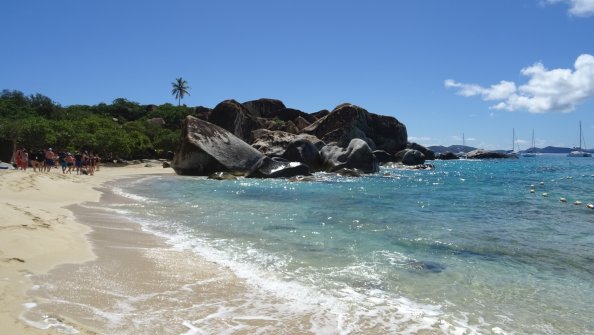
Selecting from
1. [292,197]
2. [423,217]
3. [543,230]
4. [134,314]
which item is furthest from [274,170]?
[134,314]

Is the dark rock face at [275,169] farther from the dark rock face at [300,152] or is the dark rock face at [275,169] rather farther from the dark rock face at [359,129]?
the dark rock face at [359,129]

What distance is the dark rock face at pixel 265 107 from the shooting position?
71.4m

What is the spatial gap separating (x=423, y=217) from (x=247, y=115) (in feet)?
127

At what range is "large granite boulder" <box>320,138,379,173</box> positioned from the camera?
34.1 meters

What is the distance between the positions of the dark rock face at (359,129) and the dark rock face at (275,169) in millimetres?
19444

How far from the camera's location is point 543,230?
11406mm

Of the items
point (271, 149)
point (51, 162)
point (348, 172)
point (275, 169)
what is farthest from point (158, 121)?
point (348, 172)

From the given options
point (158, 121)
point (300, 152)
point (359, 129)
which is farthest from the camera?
point (158, 121)

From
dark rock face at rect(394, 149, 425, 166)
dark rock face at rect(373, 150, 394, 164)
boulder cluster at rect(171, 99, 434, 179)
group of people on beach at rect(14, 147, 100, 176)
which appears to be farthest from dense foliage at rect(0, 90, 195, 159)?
dark rock face at rect(394, 149, 425, 166)

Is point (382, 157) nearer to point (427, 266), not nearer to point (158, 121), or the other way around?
point (158, 121)

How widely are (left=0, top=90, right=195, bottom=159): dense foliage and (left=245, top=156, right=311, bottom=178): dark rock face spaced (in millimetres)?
16233

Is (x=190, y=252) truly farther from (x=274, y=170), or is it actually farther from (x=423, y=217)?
(x=274, y=170)

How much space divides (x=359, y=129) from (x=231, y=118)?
17.1 m

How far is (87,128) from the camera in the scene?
40.7 m
